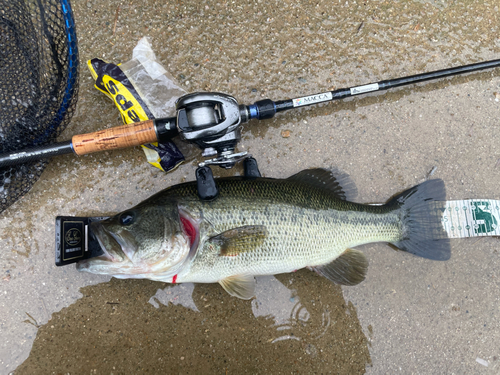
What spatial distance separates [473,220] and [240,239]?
197 cm

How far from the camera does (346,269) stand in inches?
83.7

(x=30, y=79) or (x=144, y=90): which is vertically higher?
(x=30, y=79)

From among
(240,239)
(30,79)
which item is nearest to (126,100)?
(30,79)

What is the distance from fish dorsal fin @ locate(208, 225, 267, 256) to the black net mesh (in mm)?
1522

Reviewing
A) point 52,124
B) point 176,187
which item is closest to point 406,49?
point 176,187

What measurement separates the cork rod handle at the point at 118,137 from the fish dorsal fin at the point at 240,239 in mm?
817

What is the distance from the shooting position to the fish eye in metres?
1.75

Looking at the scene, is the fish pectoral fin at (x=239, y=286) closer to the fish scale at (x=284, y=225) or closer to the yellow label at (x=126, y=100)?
the fish scale at (x=284, y=225)

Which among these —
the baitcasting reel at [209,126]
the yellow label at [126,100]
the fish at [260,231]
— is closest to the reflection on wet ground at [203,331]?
the fish at [260,231]

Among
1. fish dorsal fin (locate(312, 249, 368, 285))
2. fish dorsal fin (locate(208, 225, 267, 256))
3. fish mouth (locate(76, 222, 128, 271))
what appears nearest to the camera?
fish mouth (locate(76, 222, 128, 271))

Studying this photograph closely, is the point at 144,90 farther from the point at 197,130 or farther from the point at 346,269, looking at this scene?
the point at 346,269

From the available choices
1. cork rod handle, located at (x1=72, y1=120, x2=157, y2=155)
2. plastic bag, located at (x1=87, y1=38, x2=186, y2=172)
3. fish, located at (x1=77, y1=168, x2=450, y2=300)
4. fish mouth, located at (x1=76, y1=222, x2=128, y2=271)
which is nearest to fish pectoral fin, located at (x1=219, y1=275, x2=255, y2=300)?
fish, located at (x1=77, y1=168, x2=450, y2=300)

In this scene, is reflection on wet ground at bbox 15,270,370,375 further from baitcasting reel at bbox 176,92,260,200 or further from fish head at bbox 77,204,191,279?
baitcasting reel at bbox 176,92,260,200

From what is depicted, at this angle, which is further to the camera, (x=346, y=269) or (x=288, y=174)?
(x=288, y=174)
